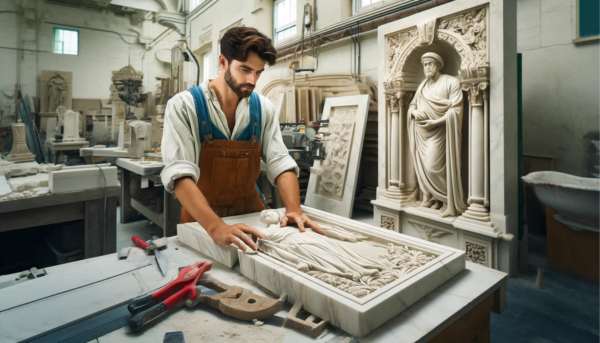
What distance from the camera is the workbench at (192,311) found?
0.92m

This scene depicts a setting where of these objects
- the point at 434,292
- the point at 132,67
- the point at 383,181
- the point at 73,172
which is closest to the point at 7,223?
the point at 73,172

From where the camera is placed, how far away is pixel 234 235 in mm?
1363

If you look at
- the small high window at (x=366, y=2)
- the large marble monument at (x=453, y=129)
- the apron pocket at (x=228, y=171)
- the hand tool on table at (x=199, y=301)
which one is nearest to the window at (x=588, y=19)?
the large marble monument at (x=453, y=129)

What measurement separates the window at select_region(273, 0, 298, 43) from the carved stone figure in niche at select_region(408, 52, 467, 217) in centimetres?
427

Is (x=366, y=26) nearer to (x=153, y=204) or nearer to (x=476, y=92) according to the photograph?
(x=476, y=92)

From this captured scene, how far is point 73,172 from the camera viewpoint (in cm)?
267

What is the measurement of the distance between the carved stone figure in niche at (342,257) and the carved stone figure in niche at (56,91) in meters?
12.7

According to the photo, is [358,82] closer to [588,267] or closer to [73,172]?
[588,267]

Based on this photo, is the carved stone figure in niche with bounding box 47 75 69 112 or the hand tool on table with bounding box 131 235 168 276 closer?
the hand tool on table with bounding box 131 235 168 276

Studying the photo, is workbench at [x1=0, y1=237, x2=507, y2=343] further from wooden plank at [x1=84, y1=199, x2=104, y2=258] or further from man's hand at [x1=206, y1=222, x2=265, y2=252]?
wooden plank at [x1=84, y1=199, x2=104, y2=258]

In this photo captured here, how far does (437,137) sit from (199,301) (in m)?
3.11

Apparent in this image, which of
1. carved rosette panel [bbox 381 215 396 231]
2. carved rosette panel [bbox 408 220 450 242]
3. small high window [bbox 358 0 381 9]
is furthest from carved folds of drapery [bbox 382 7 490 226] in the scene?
small high window [bbox 358 0 381 9]

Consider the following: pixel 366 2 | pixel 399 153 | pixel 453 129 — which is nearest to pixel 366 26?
pixel 366 2

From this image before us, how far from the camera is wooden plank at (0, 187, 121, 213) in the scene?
7.85 feet
